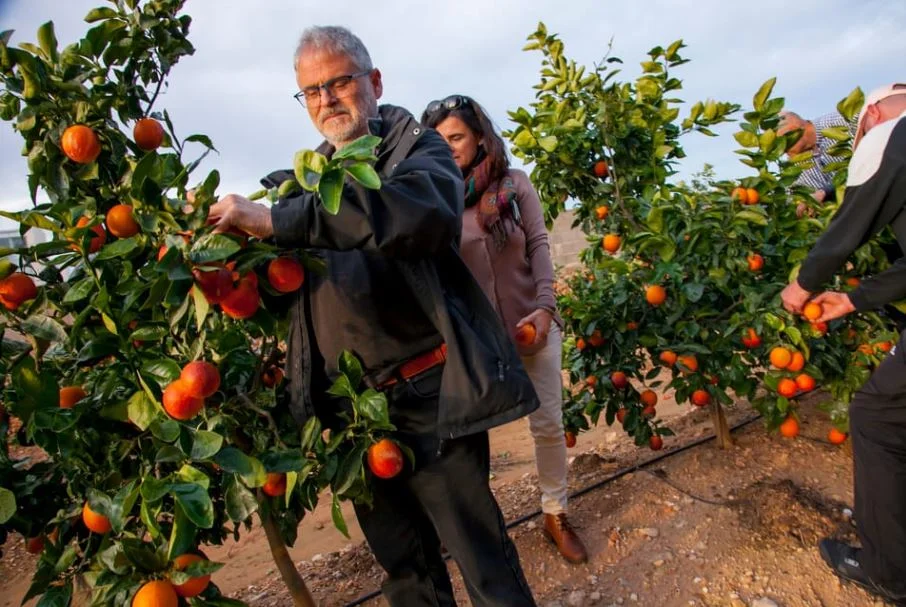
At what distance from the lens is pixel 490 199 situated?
2221 millimetres

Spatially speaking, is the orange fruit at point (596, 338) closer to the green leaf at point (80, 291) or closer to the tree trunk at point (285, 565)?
the tree trunk at point (285, 565)

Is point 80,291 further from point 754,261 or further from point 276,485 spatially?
point 754,261

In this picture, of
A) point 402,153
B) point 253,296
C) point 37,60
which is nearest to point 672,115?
point 402,153

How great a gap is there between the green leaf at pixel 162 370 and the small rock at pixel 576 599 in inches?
62.1

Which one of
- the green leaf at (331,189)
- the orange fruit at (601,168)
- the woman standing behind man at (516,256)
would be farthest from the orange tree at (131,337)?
the orange fruit at (601,168)

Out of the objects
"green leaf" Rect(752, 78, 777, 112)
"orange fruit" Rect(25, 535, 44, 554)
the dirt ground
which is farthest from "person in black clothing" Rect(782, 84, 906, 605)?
"orange fruit" Rect(25, 535, 44, 554)

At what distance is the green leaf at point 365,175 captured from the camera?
992mm

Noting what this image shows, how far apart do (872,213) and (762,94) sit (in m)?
0.86

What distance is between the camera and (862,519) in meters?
1.83

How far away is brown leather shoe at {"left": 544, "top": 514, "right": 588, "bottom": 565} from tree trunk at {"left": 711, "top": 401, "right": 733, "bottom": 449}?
3.39ft

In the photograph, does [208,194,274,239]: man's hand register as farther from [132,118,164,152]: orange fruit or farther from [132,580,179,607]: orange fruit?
[132,580,179,607]: orange fruit

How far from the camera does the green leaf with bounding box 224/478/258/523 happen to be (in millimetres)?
1175

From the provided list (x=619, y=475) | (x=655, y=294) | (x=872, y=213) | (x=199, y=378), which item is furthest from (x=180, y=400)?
(x=619, y=475)

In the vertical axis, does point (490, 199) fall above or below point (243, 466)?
above
